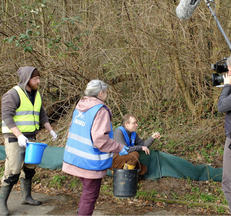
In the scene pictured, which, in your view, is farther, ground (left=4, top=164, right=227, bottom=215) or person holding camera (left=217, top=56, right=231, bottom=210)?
ground (left=4, top=164, right=227, bottom=215)

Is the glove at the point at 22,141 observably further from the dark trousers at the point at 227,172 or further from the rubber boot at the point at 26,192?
the dark trousers at the point at 227,172

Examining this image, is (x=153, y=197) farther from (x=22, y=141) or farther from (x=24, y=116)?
(x=24, y=116)

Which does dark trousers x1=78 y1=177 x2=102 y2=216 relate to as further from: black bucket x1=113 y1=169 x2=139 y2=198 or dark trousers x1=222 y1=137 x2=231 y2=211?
dark trousers x1=222 y1=137 x2=231 y2=211

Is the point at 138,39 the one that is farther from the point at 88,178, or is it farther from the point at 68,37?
the point at 88,178

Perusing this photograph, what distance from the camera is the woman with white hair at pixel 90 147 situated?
9.59ft

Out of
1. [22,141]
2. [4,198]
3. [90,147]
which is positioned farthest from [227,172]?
[4,198]

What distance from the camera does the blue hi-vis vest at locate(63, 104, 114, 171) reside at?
2957mm

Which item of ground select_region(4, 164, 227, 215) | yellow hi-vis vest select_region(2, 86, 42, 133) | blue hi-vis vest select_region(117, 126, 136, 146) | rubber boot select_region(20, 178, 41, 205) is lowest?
ground select_region(4, 164, 227, 215)

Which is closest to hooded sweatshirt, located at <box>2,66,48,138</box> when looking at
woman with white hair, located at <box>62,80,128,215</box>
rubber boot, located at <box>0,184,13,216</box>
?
rubber boot, located at <box>0,184,13,216</box>

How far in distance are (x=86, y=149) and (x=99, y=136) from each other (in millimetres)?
239

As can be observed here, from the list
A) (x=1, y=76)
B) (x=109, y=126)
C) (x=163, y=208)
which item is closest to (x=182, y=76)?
(x=163, y=208)


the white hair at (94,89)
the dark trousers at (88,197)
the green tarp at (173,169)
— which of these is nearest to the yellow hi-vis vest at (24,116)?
the white hair at (94,89)

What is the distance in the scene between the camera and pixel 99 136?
9.41 feet

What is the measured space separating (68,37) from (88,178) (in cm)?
603
